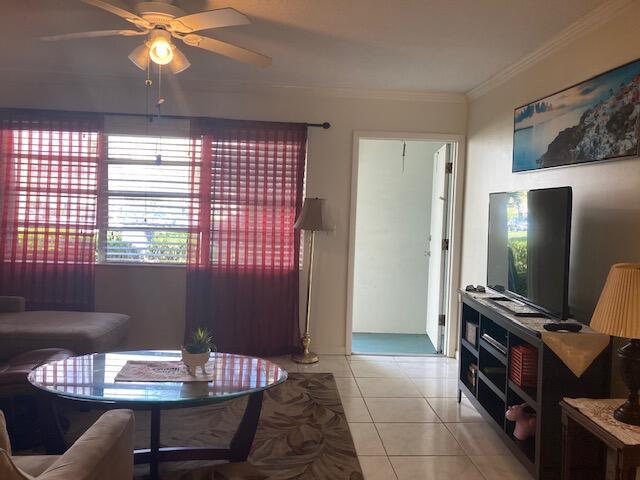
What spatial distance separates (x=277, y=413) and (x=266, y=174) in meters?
2.06

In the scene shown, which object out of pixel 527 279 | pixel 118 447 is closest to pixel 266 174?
pixel 527 279

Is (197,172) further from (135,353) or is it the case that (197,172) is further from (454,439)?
(454,439)

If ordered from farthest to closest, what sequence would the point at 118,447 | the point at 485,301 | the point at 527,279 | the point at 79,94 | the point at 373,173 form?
the point at 373,173, the point at 79,94, the point at 485,301, the point at 527,279, the point at 118,447

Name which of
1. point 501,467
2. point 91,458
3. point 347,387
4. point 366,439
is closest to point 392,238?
point 347,387

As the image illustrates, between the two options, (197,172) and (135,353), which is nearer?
(135,353)

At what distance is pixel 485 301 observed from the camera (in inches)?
129

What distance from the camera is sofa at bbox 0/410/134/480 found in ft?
4.73

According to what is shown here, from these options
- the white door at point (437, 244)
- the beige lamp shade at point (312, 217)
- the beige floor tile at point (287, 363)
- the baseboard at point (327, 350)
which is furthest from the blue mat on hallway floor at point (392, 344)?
the beige lamp shade at point (312, 217)

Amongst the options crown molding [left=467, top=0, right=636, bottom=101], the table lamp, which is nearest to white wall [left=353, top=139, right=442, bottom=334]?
crown molding [left=467, top=0, right=636, bottom=101]

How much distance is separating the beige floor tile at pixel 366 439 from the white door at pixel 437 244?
2000 millimetres

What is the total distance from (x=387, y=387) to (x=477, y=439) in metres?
0.99

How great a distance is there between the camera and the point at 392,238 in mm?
5836

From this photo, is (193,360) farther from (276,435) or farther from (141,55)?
(141,55)

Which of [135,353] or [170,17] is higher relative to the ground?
[170,17]
